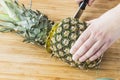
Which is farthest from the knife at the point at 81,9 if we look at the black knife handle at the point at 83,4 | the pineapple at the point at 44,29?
the pineapple at the point at 44,29

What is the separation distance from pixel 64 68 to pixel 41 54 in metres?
0.11

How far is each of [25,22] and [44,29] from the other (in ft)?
0.27

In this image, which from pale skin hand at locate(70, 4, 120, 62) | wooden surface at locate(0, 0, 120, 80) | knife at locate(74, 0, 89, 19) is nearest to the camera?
pale skin hand at locate(70, 4, 120, 62)

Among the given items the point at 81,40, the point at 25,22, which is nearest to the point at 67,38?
the point at 81,40

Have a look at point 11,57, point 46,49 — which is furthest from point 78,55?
point 11,57

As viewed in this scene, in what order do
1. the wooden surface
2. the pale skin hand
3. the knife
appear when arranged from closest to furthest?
the pale skin hand → the wooden surface → the knife

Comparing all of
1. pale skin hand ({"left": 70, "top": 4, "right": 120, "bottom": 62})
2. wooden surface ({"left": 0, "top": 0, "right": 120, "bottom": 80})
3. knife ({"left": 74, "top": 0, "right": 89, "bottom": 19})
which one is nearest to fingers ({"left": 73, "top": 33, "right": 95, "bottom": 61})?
pale skin hand ({"left": 70, "top": 4, "right": 120, "bottom": 62})

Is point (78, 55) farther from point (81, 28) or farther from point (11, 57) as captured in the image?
point (11, 57)

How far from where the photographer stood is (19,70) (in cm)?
127

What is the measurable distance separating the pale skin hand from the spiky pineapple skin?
0.04 metres

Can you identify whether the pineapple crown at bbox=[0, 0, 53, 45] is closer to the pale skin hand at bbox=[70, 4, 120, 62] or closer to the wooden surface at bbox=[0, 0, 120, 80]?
the wooden surface at bbox=[0, 0, 120, 80]

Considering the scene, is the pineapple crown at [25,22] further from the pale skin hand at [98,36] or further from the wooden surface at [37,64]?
the pale skin hand at [98,36]

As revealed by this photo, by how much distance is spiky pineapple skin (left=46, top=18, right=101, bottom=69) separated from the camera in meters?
1.23

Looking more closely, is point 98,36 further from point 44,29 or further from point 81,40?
point 44,29
